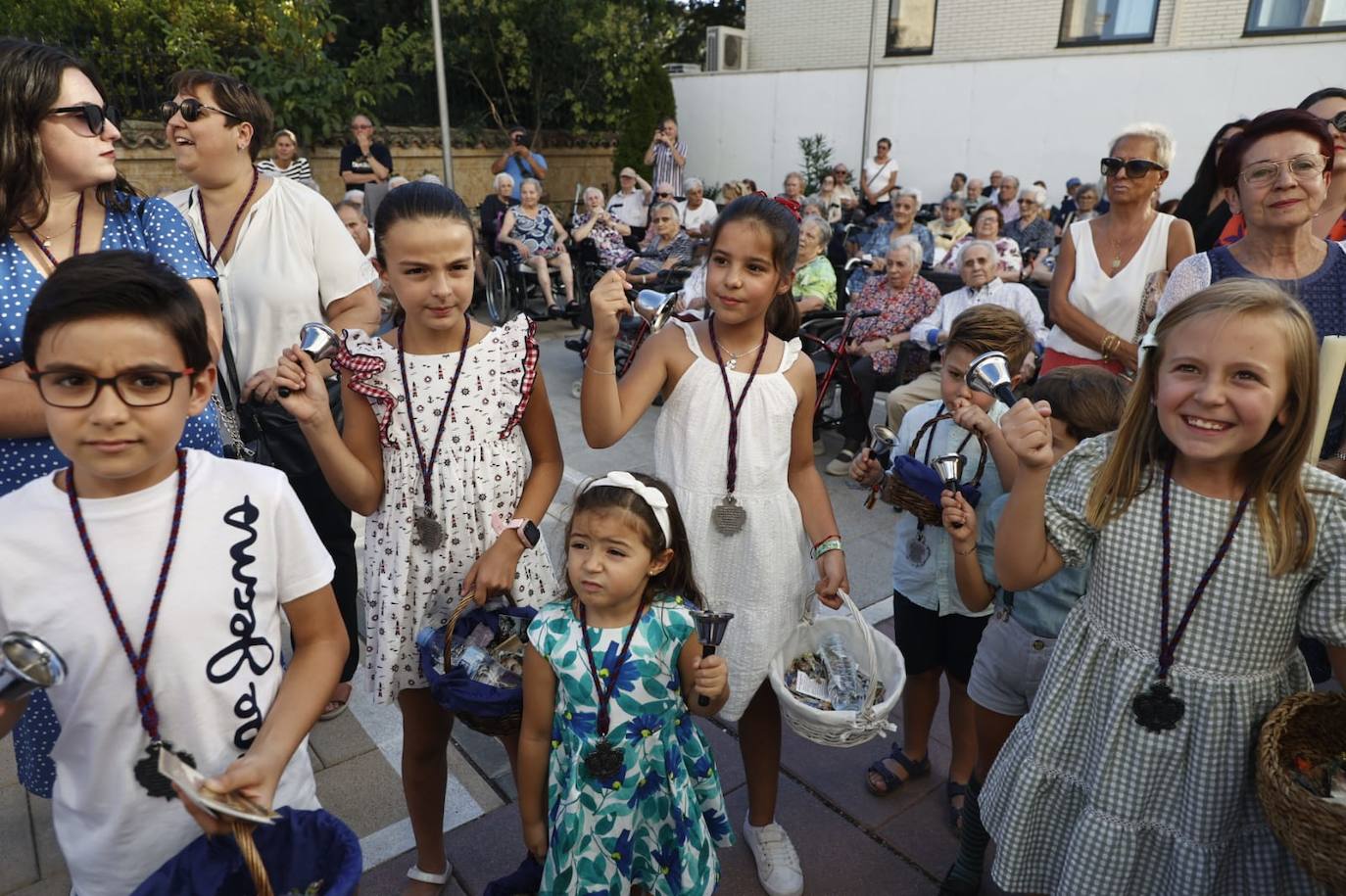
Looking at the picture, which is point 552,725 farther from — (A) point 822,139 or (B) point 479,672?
(A) point 822,139

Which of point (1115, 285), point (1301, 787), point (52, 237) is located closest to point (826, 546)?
point (1301, 787)

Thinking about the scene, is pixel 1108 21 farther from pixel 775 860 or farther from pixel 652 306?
pixel 775 860

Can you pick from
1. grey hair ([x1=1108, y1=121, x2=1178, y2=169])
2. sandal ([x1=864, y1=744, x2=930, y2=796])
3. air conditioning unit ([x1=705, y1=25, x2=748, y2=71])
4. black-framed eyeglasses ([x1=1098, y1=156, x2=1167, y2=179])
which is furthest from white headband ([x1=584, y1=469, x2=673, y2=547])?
air conditioning unit ([x1=705, y1=25, x2=748, y2=71])

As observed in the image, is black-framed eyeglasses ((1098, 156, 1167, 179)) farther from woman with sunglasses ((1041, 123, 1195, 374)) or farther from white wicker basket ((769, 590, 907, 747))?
white wicker basket ((769, 590, 907, 747))

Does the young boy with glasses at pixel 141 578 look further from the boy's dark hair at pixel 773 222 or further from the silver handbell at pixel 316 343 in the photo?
the boy's dark hair at pixel 773 222

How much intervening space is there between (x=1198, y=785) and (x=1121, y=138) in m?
2.78

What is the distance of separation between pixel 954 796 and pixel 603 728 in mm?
1378

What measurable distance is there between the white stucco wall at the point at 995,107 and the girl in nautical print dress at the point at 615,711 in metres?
13.2

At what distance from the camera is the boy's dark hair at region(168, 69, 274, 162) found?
8.24 ft

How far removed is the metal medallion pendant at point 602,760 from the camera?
1771 mm

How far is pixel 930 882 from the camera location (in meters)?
2.34

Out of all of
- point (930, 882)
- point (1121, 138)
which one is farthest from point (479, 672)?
point (1121, 138)

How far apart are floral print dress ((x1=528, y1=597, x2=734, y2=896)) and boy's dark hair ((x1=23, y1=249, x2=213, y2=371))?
0.91m

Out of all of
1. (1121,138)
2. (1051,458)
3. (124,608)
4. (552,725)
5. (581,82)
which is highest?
(581,82)
